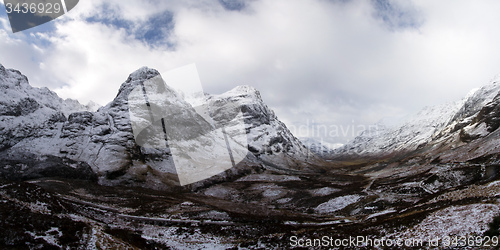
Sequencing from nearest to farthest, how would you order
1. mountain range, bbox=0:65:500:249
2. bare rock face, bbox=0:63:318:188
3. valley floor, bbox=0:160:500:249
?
valley floor, bbox=0:160:500:249 → mountain range, bbox=0:65:500:249 → bare rock face, bbox=0:63:318:188

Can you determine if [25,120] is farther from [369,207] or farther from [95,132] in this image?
[369,207]

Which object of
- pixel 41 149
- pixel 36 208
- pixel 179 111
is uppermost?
pixel 179 111

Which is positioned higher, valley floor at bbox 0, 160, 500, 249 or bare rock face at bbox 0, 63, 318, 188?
bare rock face at bbox 0, 63, 318, 188

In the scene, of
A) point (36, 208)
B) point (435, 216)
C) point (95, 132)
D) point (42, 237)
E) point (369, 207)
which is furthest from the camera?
point (95, 132)

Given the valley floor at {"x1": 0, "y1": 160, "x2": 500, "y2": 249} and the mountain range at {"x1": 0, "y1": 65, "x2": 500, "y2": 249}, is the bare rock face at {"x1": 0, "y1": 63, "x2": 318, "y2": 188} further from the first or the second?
the valley floor at {"x1": 0, "y1": 160, "x2": 500, "y2": 249}

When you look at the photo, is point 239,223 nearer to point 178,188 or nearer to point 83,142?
point 178,188

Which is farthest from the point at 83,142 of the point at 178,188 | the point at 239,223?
the point at 239,223

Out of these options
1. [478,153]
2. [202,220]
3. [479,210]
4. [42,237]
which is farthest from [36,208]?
[478,153]

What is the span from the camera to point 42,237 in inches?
969

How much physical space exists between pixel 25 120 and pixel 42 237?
337 feet

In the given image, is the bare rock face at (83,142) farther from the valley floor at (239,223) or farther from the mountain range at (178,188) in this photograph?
the valley floor at (239,223)

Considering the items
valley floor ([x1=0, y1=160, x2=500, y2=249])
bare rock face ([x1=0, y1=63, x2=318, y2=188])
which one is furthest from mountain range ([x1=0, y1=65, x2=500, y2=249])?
bare rock face ([x1=0, y1=63, x2=318, y2=188])

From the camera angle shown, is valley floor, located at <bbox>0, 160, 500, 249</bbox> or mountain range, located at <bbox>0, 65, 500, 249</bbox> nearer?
valley floor, located at <bbox>0, 160, 500, 249</bbox>

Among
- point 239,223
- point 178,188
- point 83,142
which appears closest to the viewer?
point 239,223
